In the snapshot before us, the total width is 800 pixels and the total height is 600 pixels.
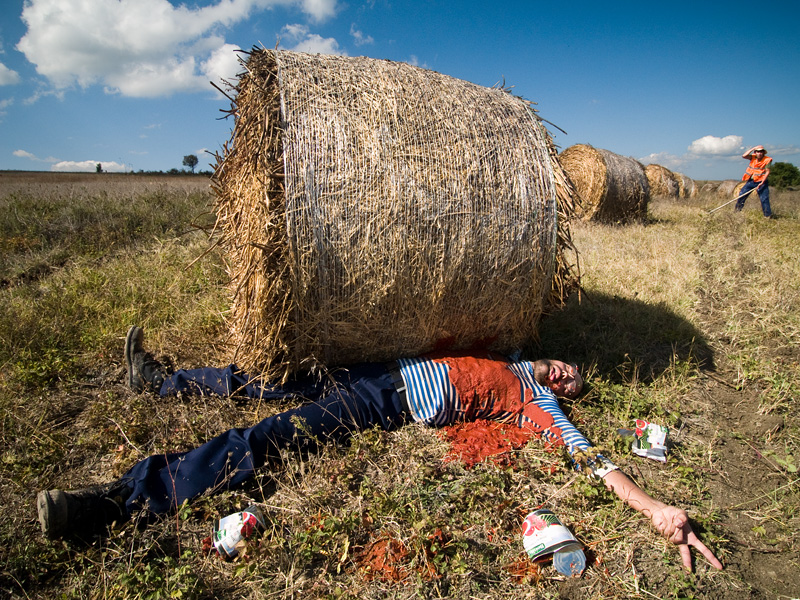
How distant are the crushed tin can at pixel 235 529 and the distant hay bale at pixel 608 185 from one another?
28.6 feet

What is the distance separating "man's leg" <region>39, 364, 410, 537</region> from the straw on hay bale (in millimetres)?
329

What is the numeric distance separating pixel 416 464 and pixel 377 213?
5.08ft

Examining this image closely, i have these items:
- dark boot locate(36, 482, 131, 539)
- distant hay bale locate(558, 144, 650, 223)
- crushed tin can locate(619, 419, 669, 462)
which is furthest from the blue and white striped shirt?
distant hay bale locate(558, 144, 650, 223)

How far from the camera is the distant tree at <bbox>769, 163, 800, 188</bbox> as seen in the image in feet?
87.1

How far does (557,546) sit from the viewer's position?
2039 millimetres

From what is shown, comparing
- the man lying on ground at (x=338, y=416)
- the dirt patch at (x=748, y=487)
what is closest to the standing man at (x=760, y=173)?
the dirt patch at (x=748, y=487)

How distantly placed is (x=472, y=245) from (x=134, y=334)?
2612 millimetres

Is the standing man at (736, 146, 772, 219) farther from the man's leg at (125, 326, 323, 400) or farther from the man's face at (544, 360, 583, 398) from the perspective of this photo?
the man's leg at (125, 326, 323, 400)

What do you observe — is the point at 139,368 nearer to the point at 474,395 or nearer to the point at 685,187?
the point at 474,395

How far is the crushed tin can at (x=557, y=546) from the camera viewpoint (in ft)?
6.67

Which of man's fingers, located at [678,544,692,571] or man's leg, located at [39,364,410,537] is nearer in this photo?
man's fingers, located at [678,544,692,571]

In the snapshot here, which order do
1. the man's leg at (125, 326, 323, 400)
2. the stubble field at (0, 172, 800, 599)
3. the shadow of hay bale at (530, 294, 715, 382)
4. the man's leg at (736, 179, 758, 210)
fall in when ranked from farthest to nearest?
the man's leg at (736, 179, 758, 210) → the shadow of hay bale at (530, 294, 715, 382) → the man's leg at (125, 326, 323, 400) → the stubble field at (0, 172, 800, 599)

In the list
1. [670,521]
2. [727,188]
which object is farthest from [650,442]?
[727,188]

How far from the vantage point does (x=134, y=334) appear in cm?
334
